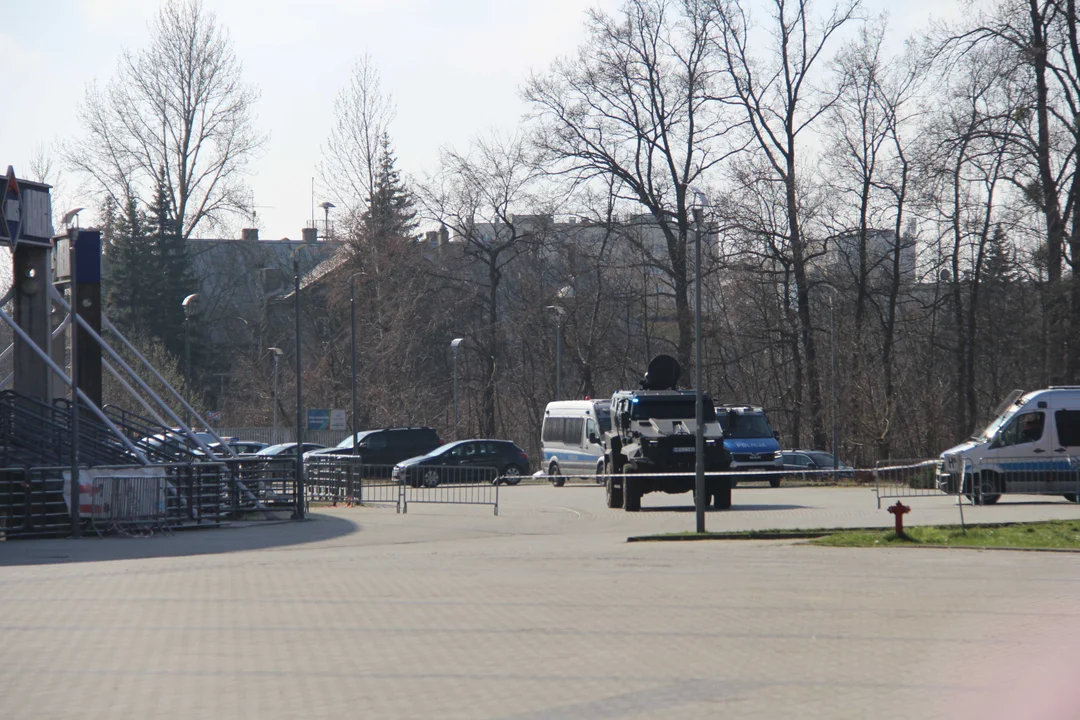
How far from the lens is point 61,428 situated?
24.6m

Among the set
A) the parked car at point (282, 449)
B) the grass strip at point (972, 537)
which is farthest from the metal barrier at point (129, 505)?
the parked car at point (282, 449)

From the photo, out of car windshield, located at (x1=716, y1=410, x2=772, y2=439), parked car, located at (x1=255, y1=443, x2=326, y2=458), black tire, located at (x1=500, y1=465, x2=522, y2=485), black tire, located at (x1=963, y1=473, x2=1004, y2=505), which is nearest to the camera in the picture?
black tire, located at (x1=963, y1=473, x2=1004, y2=505)

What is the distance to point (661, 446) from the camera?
25.5 meters

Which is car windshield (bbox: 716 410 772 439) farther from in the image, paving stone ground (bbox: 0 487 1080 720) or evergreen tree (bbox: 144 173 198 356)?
evergreen tree (bbox: 144 173 198 356)

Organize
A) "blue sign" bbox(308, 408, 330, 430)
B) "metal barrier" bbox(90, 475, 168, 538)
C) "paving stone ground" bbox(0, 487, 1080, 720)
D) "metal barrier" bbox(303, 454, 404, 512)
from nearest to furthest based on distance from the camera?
"paving stone ground" bbox(0, 487, 1080, 720) → "metal barrier" bbox(90, 475, 168, 538) → "metal barrier" bbox(303, 454, 404, 512) → "blue sign" bbox(308, 408, 330, 430)

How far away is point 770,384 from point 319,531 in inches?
1405

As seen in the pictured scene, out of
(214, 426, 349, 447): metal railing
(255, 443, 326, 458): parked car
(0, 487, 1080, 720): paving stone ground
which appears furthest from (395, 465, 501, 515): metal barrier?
(214, 426, 349, 447): metal railing

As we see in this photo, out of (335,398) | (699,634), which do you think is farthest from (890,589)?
(335,398)

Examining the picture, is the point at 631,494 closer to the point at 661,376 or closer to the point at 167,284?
the point at 661,376

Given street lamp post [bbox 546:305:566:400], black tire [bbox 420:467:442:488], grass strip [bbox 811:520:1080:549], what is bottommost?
grass strip [bbox 811:520:1080:549]

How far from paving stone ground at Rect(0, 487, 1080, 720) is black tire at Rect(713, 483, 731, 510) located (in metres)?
7.52

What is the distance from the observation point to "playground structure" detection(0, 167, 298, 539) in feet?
72.4

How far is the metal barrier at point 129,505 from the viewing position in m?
22.3

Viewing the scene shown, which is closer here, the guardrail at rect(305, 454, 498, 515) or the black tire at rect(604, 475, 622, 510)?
the black tire at rect(604, 475, 622, 510)
